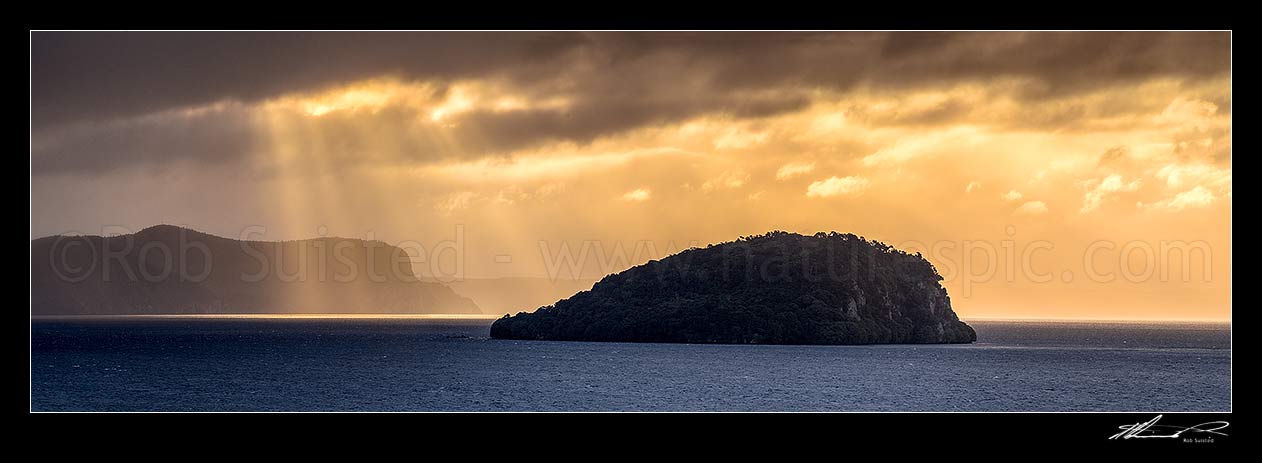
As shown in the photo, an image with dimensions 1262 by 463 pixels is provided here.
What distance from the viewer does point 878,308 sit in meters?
104

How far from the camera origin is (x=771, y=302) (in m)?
104

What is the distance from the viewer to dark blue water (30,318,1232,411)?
146ft

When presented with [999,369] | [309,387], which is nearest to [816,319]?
[999,369]

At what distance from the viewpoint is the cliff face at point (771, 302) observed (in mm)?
101000

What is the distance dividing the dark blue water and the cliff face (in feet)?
30.6
